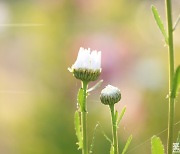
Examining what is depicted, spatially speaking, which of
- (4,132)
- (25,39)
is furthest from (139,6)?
(4,132)

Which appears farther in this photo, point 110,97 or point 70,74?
point 70,74

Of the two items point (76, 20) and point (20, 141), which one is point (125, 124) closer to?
point (20, 141)

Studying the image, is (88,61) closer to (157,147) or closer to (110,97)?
(110,97)

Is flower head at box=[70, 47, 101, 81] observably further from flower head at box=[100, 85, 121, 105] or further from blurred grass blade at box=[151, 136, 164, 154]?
blurred grass blade at box=[151, 136, 164, 154]

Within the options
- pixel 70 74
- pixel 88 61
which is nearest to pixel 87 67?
pixel 88 61

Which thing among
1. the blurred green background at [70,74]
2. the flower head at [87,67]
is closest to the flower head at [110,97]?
the flower head at [87,67]

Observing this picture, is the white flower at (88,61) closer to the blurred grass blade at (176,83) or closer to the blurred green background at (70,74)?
the blurred grass blade at (176,83)

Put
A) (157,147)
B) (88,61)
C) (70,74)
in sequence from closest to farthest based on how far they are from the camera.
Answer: (157,147) → (88,61) → (70,74)

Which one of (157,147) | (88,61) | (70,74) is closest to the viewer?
(157,147)
